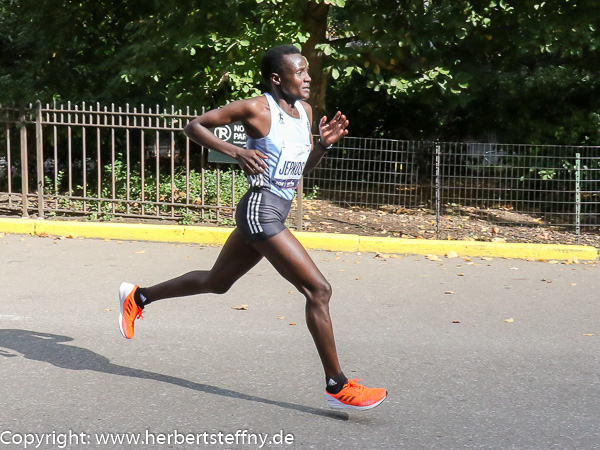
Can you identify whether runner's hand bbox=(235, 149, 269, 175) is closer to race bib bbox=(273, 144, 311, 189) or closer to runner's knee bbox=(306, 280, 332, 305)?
race bib bbox=(273, 144, 311, 189)

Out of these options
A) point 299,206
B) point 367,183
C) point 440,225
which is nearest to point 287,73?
point 299,206

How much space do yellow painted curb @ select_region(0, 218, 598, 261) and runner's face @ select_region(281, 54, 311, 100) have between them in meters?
5.29

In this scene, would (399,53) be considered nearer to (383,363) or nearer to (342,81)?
(342,81)

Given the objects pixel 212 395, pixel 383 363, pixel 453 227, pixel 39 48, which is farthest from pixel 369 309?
pixel 39 48

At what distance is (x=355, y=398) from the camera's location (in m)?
4.31

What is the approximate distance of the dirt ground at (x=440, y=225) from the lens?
426 inches

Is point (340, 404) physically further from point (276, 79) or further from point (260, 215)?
point (276, 79)

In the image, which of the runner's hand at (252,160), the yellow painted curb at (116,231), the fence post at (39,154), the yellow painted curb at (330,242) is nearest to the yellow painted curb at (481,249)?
the yellow painted curb at (330,242)

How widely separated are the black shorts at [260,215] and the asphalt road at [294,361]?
898 millimetres

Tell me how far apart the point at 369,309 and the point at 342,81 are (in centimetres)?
1026

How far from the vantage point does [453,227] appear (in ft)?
37.5

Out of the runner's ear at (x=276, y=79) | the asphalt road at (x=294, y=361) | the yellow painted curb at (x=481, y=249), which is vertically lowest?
the asphalt road at (x=294, y=361)

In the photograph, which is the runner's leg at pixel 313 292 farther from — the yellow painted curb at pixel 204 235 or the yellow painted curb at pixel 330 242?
the yellow painted curb at pixel 204 235

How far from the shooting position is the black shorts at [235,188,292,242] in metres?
4.44
